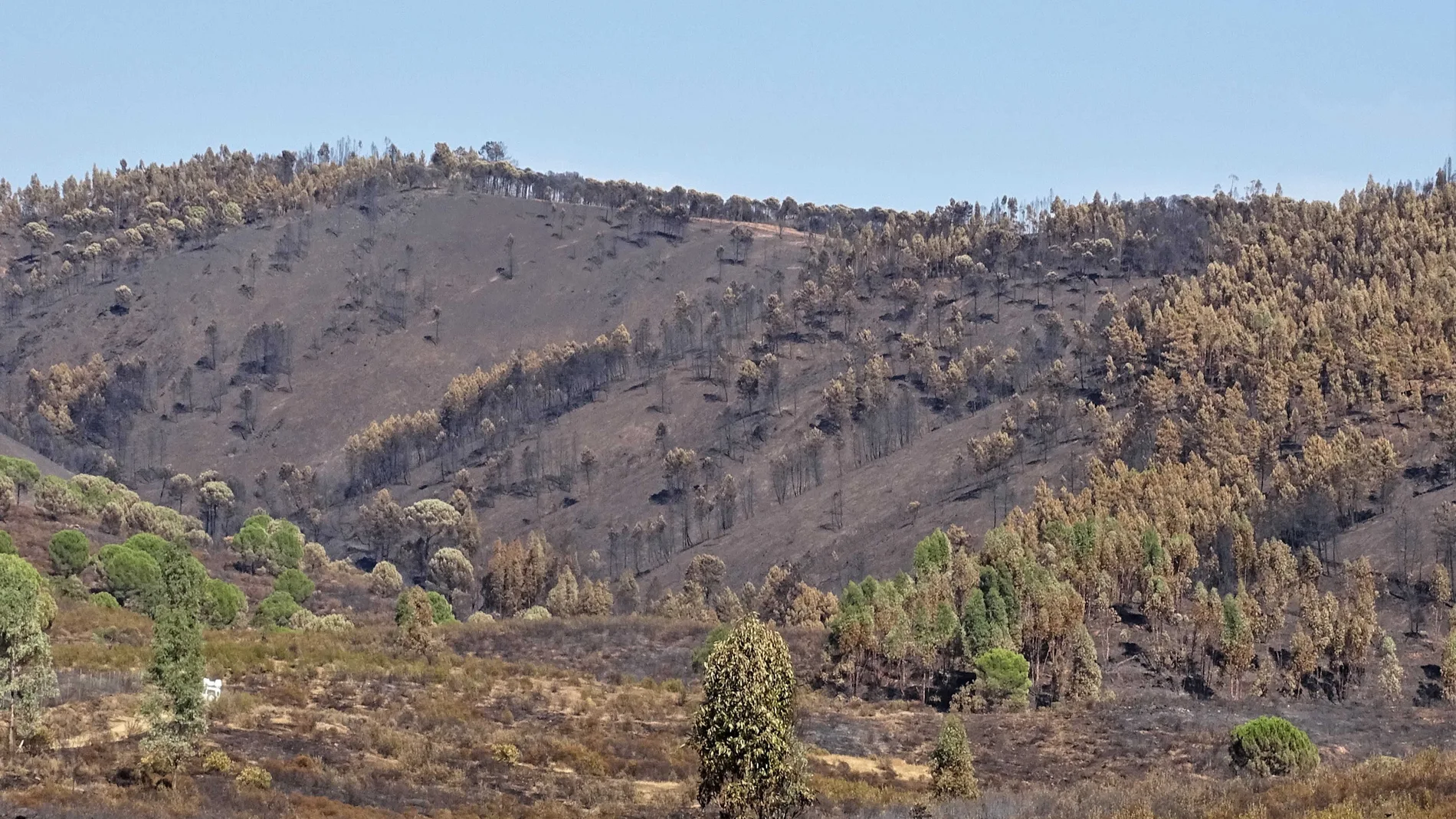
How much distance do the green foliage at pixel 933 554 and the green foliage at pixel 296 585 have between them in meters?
54.4

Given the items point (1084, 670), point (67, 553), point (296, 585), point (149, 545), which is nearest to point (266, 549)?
point (296, 585)

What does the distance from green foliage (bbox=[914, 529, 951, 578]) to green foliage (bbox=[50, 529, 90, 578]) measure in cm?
6474

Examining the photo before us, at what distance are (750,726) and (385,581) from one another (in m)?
118

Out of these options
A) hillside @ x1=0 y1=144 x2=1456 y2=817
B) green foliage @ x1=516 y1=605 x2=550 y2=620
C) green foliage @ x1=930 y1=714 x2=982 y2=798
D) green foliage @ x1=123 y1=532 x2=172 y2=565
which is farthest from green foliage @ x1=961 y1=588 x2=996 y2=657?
green foliage @ x1=123 y1=532 x2=172 y2=565

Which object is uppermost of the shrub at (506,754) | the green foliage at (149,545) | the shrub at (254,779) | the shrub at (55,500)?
the shrub at (55,500)

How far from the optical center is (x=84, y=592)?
103125 mm

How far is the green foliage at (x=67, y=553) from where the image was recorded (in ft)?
369

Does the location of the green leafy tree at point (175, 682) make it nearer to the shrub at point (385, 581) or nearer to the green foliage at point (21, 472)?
the shrub at point (385, 581)

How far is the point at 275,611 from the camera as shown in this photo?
115312mm

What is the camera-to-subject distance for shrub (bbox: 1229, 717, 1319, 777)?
61.3 m

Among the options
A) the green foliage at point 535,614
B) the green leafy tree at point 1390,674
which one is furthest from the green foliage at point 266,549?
the green leafy tree at point 1390,674

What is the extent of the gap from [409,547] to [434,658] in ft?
365

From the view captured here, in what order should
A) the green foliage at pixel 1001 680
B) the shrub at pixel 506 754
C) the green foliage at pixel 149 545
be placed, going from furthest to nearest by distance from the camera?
1. the green foliage at pixel 149 545
2. the green foliage at pixel 1001 680
3. the shrub at pixel 506 754

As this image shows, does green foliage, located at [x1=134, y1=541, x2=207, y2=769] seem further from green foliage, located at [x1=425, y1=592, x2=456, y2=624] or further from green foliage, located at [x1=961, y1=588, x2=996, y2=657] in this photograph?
green foliage, located at [x1=425, y1=592, x2=456, y2=624]
